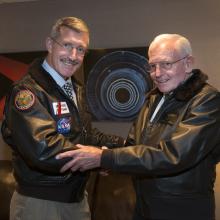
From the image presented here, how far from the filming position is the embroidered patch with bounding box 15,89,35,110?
63.9 inches

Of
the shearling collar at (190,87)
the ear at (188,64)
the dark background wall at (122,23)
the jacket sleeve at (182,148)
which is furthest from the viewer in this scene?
the dark background wall at (122,23)

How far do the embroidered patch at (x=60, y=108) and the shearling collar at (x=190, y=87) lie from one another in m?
0.54

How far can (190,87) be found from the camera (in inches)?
64.9

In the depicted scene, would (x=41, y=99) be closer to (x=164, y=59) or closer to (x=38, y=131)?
(x=38, y=131)

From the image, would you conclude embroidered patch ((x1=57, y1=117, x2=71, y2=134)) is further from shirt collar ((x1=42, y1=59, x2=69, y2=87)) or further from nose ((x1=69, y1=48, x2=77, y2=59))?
nose ((x1=69, y1=48, x2=77, y2=59))

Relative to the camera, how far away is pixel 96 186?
269cm

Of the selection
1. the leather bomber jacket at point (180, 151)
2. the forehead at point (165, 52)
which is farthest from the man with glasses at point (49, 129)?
the forehead at point (165, 52)

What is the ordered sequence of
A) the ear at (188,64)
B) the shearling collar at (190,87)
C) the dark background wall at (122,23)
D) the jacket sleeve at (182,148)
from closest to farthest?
1. the jacket sleeve at (182,148)
2. the shearling collar at (190,87)
3. the ear at (188,64)
4. the dark background wall at (122,23)

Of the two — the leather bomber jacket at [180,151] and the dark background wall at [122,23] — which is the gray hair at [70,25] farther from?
the dark background wall at [122,23]

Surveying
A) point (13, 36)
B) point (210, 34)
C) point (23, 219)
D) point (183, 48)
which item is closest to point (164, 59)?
point (183, 48)

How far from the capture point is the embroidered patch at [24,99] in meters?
1.62

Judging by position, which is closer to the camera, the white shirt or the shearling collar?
the shearling collar

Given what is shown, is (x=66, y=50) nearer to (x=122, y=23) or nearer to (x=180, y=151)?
(x=180, y=151)

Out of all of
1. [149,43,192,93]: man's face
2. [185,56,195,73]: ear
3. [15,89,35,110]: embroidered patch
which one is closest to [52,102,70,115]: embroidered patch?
[15,89,35,110]: embroidered patch
